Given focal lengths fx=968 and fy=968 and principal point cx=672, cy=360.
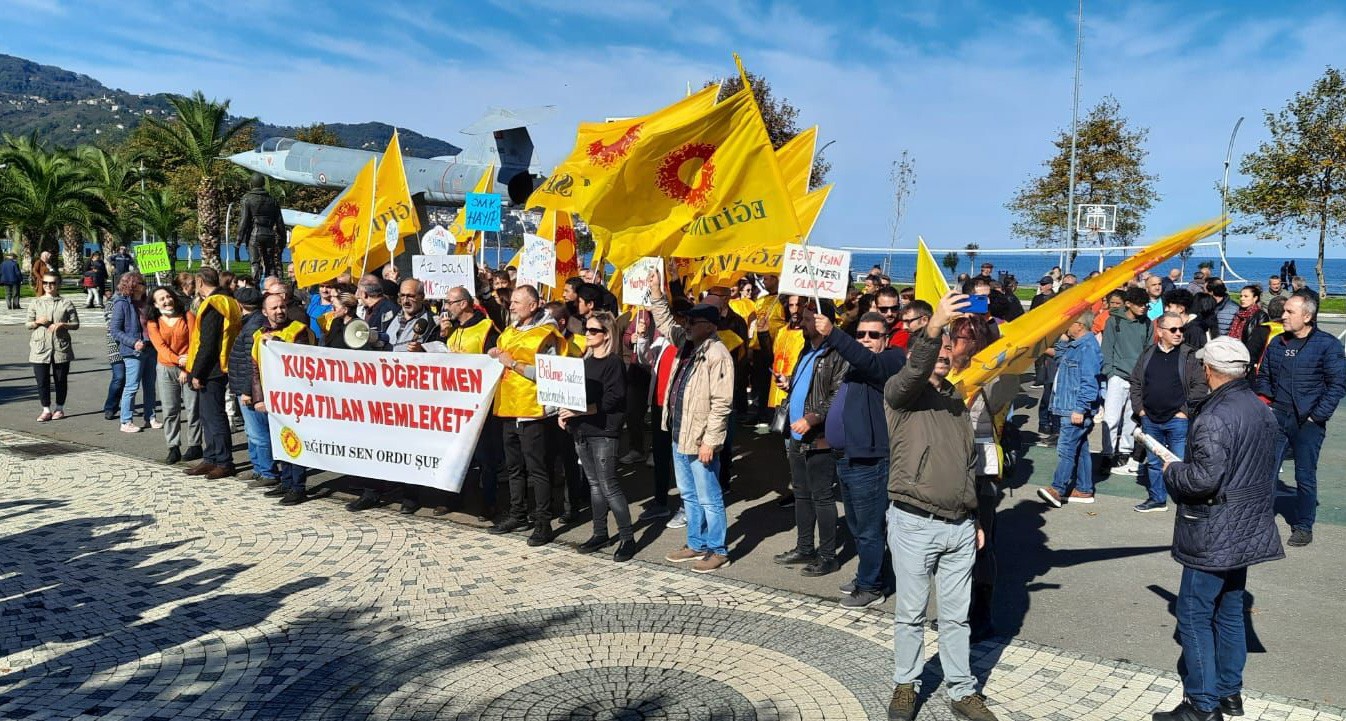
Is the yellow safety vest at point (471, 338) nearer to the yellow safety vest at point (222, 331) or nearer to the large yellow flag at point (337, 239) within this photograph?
the yellow safety vest at point (222, 331)

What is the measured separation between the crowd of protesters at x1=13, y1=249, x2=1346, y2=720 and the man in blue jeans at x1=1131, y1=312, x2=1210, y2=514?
2 cm

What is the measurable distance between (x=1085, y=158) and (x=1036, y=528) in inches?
1346

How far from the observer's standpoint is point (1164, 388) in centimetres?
802

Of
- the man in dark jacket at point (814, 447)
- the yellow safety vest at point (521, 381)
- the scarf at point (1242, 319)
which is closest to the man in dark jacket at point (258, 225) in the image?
the yellow safety vest at point (521, 381)

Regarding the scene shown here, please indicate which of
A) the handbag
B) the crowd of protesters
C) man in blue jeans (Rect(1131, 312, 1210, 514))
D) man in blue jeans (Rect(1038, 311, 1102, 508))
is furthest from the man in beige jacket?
man in blue jeans (Rect(1131, 312, 1210, 514))

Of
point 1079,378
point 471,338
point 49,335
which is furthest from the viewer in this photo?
point 49,335

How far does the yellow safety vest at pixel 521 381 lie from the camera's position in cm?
750

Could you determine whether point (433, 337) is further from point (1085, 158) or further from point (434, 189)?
point (1085, 158)

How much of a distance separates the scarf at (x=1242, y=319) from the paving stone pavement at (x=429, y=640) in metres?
9.23

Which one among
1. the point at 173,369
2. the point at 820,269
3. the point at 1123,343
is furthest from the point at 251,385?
the point at 1123,343

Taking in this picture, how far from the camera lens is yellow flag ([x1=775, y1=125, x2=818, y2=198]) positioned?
11500 mm

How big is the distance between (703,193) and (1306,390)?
4.88 meters

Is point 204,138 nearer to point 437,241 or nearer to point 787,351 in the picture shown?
point 437,241

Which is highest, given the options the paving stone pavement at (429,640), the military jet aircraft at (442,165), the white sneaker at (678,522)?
the military jet aircraft at (442,165)
